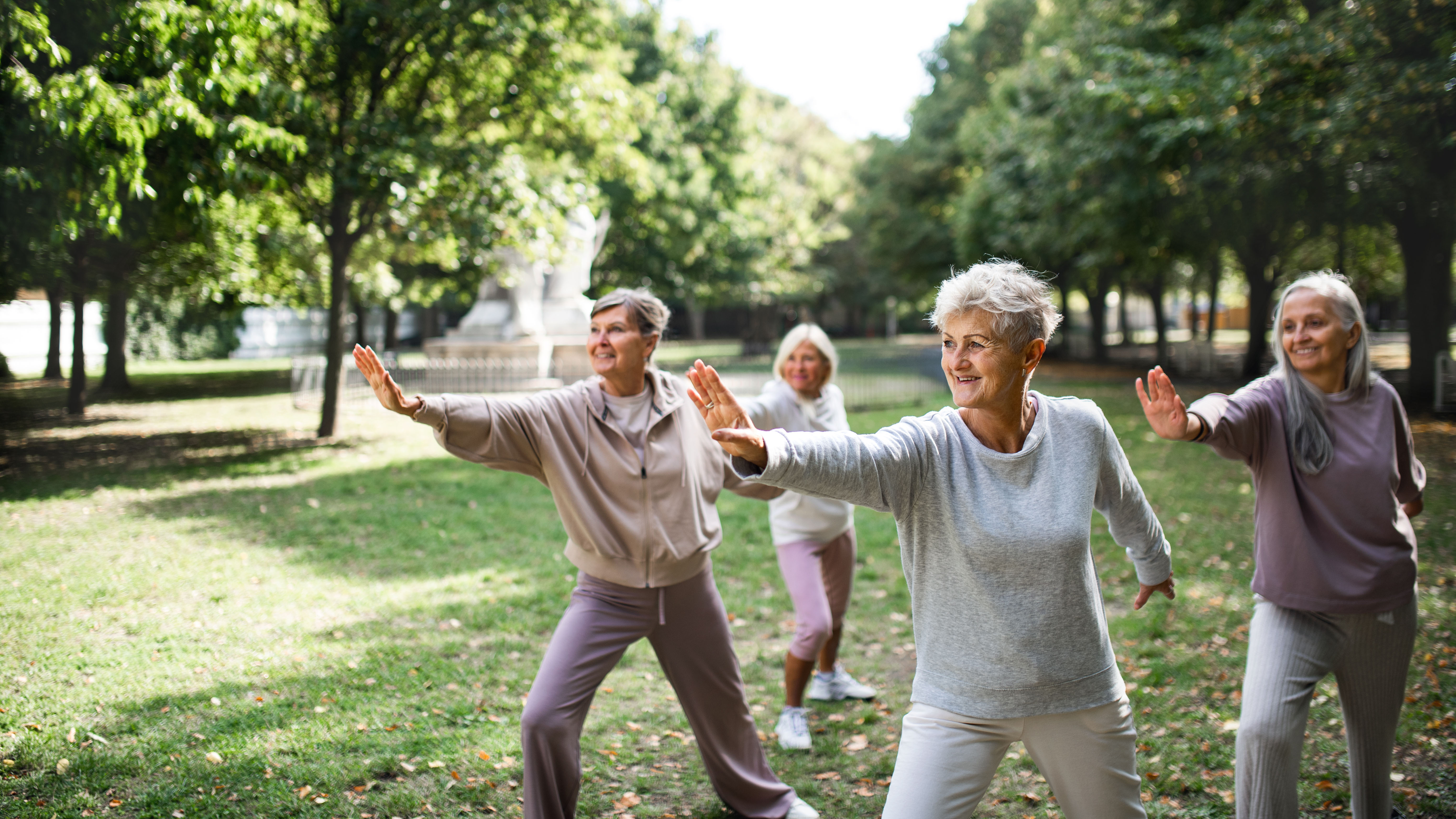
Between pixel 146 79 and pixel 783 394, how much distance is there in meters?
5.88

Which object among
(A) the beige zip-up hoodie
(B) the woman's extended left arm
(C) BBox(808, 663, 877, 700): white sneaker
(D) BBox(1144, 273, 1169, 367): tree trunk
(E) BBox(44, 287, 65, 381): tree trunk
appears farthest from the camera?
(D) BBox(1144, 273, 1169, 367): tree trunk

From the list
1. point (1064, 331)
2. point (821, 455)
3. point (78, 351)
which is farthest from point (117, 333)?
point (1064, 331)

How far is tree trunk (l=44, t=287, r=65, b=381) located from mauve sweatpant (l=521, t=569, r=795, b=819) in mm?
7143

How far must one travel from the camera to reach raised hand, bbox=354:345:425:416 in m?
3.19

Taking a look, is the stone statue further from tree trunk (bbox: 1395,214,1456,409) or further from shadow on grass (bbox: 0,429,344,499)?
tree trunk (bbox: 1395,214,1456,409)

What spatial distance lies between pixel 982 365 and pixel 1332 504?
162 cm

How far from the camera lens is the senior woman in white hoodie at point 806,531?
493cm

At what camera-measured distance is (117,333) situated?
36.6ft

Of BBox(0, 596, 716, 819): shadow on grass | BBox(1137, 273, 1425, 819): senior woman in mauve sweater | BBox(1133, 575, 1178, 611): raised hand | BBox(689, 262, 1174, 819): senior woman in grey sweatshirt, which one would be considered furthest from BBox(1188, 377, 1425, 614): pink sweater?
BBox(0, 596, 716, 819): shadow on grass

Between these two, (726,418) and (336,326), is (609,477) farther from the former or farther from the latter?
(336,326)

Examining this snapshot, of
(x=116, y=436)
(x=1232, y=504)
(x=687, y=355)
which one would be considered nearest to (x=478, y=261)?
(x=116, y=436)

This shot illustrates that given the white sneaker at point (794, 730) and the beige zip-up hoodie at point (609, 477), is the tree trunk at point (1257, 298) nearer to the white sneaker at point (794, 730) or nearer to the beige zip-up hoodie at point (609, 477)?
the white sneaker at point (794, 730)

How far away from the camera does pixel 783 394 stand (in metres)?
5.20

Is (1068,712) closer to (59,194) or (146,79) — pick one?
(59,194)
